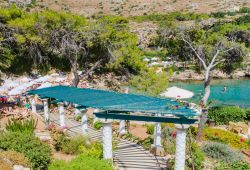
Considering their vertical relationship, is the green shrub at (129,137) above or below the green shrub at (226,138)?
above

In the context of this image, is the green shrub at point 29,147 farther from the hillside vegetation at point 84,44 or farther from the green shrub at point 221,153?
the hillside vegetation at point 84,44

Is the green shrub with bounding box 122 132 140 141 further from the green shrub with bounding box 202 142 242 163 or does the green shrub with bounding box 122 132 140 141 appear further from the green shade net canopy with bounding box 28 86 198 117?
the green shrub with bounding box 202 142 242 163

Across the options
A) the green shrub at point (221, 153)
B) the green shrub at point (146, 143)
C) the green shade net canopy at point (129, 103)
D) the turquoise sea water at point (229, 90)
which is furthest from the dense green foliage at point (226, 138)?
the turquoise sea water at point (229, 90)

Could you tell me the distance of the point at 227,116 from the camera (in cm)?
2302

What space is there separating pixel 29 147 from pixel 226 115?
16.2 meters

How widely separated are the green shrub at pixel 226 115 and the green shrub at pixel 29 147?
15.4m

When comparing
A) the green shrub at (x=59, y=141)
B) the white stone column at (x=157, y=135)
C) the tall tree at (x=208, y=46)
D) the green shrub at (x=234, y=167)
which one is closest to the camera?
the green shrub at (x=234, y=167)

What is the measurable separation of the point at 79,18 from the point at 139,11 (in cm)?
8400

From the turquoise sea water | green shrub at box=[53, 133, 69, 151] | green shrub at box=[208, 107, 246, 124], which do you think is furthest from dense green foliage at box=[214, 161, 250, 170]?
the turquoise sea water

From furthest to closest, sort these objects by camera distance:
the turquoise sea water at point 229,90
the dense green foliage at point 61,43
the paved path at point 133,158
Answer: the turquoise sea water at point 229,90 < the dense green foliage at point 61,43 < the paved path at point 133,158

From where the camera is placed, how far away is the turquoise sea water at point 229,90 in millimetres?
38366

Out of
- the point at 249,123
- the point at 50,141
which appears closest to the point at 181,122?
the point at 50,141

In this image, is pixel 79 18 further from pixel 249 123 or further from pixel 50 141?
pixel 249 123

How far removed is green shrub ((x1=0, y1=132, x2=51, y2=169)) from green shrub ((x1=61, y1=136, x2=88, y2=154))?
1.33 metres
